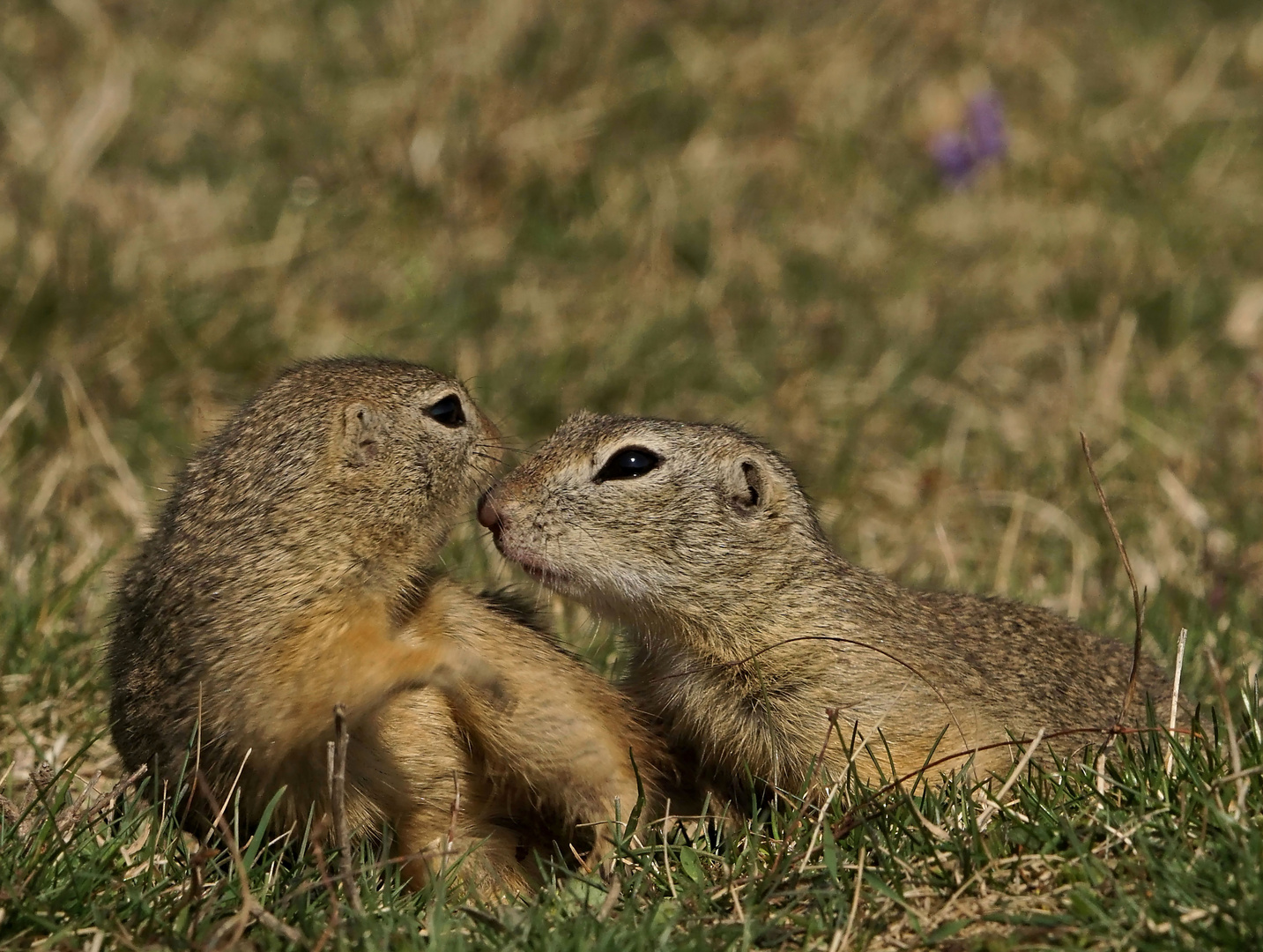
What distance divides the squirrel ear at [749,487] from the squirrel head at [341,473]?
765 millimetres

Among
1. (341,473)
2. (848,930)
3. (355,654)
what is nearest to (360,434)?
(341,473)

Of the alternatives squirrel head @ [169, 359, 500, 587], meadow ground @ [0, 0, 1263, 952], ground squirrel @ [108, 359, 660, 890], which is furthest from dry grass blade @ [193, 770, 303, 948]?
squirrel head @ [169, 359, 500, 587]

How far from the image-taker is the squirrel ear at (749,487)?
4953mm

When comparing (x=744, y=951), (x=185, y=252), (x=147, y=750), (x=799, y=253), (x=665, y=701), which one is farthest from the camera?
(x=799, y=253)

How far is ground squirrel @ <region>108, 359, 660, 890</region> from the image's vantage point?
13.0ft

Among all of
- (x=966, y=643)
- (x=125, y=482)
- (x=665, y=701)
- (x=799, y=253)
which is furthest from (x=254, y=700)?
(x=799, y=253)

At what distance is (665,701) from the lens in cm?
467

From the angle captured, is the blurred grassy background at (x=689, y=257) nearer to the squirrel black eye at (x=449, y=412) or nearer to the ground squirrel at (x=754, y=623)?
the ground squirrel at (x=754, y=623)

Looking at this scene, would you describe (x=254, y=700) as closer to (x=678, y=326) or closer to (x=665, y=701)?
(x=665, y=701)

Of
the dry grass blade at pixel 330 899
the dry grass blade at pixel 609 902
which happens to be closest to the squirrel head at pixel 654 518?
the dry grass blade at pixel 609 902

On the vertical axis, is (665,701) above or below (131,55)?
below

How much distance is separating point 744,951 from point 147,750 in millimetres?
1791

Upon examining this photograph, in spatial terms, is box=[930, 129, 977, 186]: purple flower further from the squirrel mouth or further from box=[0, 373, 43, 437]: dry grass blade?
the squirrel mouth

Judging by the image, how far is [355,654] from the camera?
389 centimetres
